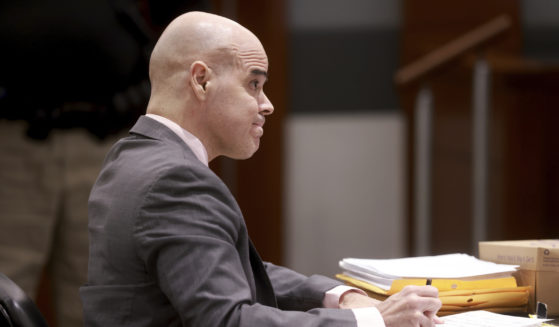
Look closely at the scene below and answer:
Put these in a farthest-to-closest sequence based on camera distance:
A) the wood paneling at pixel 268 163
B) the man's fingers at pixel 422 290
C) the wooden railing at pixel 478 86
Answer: the wood paneling at pixel 268 163
the wooden railing at pixel 478 86
the man's fingers at pixel 422 290

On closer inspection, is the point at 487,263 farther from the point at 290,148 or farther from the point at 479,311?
the point at 290,148

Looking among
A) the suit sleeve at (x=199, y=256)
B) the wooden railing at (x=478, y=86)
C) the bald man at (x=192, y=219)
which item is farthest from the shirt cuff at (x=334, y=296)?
the wooden railing at (x=478, y=86)

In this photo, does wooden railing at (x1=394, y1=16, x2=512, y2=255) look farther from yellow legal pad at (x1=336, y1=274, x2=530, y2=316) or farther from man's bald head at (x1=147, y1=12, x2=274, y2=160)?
man's bald head at (x1=147, y1=12, x2=274, y2=160)

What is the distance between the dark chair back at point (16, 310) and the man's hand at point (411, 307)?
1.52 feet

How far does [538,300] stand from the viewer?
1.33 meters

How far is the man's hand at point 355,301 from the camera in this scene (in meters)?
1.23

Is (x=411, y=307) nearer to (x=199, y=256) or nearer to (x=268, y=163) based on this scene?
(x=199, y=256)

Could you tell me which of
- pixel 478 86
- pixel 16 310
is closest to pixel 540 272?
A: pixel 16 310

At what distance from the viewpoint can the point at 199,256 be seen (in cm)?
95

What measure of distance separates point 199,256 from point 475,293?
1.79 feet

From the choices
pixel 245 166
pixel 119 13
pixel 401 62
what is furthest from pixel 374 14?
pixel 119 13

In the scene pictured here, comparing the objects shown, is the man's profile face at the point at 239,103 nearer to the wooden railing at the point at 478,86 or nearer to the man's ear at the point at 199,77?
the man's ear at the point at 199,77

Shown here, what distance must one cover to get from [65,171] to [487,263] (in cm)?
112

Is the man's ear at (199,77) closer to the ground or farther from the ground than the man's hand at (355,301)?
farther from the ground
